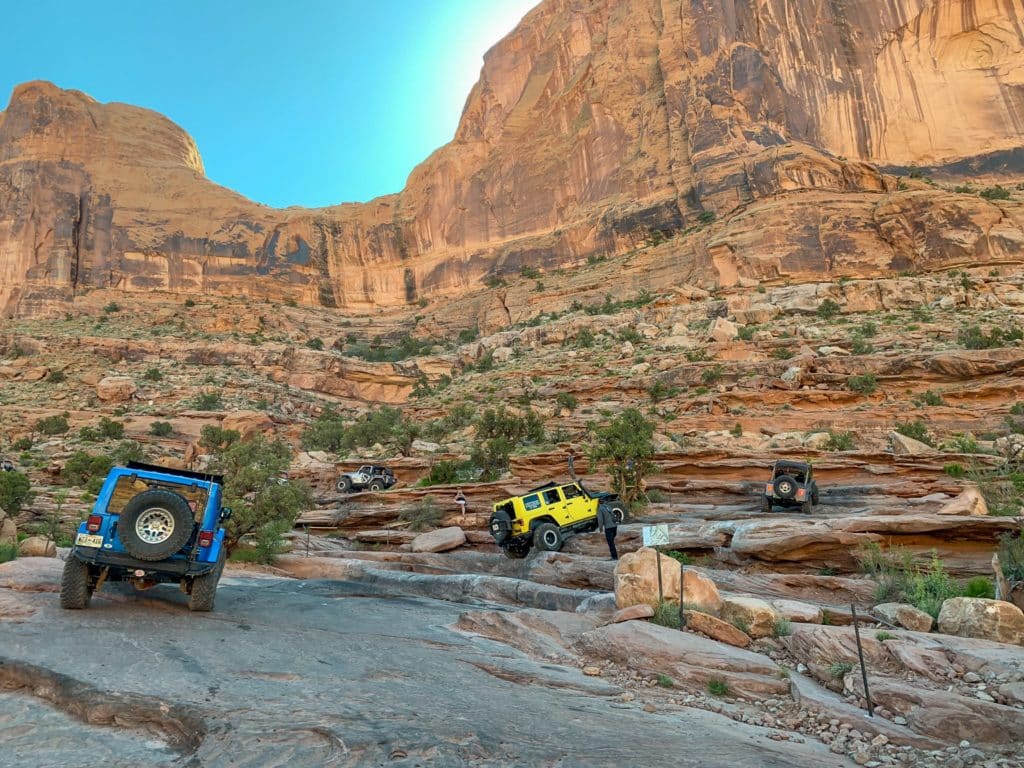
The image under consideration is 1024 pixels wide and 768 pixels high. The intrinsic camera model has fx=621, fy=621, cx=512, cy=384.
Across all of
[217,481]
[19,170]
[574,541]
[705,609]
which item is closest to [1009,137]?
[574,541]

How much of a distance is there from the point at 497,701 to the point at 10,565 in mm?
8605

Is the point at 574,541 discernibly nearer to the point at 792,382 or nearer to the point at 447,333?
the point at 792,382

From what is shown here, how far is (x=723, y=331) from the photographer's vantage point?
3997cm

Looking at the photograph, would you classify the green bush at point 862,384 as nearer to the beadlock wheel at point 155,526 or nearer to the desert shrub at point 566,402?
the desert shrub at point 566,402

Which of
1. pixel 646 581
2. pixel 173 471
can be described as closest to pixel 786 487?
pixel 646 581

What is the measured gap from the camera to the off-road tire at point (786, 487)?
51.3 feet

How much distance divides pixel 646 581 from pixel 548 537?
630 centimetres

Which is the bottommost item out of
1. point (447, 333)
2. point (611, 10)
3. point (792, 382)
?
point (792, 382)

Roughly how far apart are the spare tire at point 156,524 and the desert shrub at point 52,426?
38.5m

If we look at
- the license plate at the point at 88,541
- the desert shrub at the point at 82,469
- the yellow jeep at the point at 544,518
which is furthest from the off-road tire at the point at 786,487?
the desert shrub at the point at 82,469

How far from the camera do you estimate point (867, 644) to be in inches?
271

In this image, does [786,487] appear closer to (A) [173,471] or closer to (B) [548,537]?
(B) [548,537]

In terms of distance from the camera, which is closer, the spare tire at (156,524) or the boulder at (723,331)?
the spare tire at (156,524)

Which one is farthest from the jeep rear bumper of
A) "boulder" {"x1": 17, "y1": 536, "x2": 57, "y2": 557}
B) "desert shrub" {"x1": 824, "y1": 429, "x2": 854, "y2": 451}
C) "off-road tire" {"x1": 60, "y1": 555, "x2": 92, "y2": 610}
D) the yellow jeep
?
"desert shrub" {"x1": 824, "y1": 429, "x2": 854, "y2": 451}
